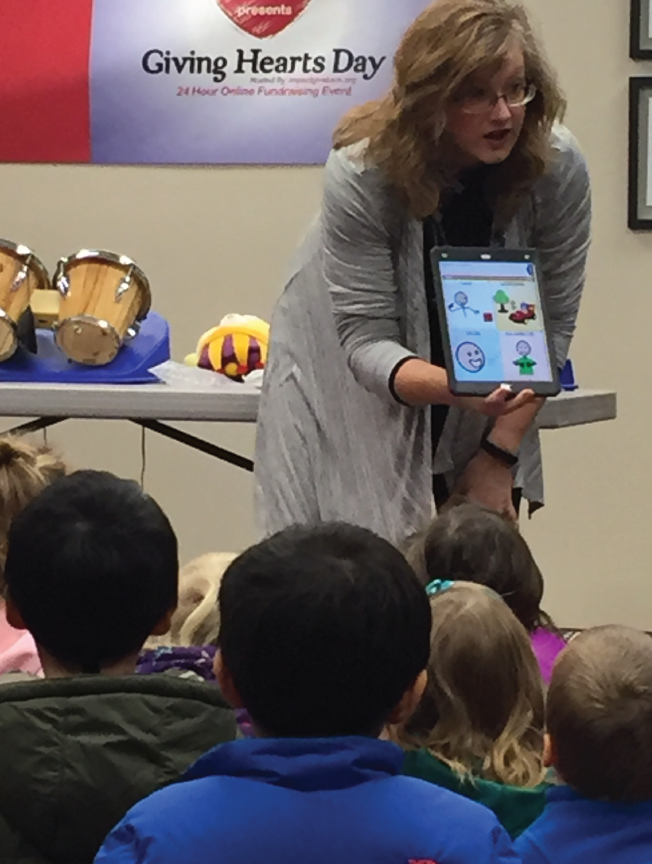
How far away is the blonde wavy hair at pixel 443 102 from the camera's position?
1711 mm

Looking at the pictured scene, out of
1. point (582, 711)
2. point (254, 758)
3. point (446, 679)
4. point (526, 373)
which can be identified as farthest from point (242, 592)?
point (526, 373)

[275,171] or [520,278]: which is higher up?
[275,171]

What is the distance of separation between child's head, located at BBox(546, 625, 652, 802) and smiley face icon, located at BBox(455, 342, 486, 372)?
2.27ft

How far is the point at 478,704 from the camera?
52.6 inches

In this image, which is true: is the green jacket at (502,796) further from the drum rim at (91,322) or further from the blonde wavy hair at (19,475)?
the drum rim at (91,322)

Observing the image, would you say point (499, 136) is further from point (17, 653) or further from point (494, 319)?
point (17, 653)

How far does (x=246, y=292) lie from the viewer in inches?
147

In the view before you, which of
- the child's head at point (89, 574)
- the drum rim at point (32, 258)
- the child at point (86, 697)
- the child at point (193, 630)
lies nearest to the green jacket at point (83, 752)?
the child at point (86, 697)

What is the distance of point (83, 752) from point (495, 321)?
100cm

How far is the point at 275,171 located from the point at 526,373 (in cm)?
199

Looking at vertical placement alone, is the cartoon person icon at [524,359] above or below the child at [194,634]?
above

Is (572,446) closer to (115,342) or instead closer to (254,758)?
(115,342)

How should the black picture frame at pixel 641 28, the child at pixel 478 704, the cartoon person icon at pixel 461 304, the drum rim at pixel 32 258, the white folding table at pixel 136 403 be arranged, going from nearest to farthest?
the child at pixel 478 704, the cartoon person icon at pixel 461 304, the white folding table at pixel 136 403, the drum rim at pixel 32 258, the black picture frame at pixel 641 28

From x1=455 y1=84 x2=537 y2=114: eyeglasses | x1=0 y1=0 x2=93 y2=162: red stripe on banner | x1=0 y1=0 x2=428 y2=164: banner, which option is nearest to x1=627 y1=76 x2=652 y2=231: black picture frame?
x1=0 y1=0 x2=428 y2=164: banner
